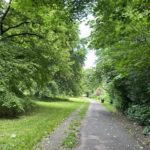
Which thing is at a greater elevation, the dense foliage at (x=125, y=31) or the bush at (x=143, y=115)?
the dense foliage at (x=125, y=31)

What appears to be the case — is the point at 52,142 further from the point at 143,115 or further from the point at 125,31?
the point at 143,115

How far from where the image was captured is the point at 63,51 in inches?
794

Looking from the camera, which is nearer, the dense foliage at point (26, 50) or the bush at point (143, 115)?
the bush at point (143, 115)

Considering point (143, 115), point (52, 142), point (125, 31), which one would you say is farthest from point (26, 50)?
point (52, 142)

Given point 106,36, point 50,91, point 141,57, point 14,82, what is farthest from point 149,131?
point 50,91

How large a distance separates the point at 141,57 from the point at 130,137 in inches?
114

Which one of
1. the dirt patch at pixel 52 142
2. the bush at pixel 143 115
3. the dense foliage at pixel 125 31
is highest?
the dense foliage at pixel 125 31

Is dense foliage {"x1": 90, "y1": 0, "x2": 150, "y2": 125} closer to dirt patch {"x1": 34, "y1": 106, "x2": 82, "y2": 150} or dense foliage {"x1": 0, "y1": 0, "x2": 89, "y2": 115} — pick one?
dirt patch {"x1": 34, "y1": 106, "x2": 82, "y2": 150}

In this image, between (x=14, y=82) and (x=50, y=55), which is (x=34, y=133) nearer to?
(x=14, y=82)

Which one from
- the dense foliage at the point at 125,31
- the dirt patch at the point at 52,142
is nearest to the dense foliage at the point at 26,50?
the dense foliage at the point at 125,31

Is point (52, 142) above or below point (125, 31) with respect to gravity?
below

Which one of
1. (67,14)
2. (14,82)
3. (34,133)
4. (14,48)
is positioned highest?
(14,48)

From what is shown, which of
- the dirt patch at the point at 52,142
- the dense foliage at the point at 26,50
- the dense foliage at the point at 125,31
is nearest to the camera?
the dense foliage at the point at 125,31

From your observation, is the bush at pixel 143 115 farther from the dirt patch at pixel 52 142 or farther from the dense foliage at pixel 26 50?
the dense foliage at pixel 26 50
